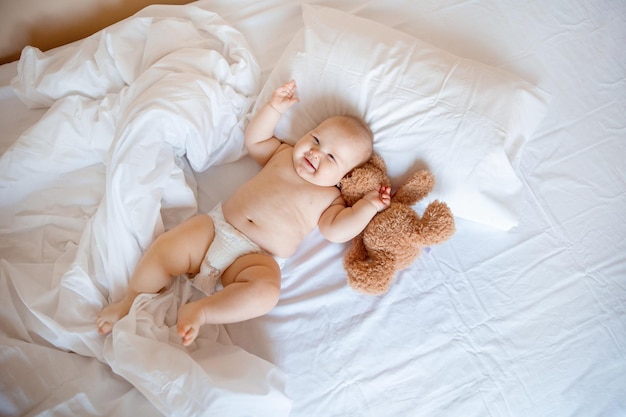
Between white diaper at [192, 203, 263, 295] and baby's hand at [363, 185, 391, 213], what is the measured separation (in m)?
0.37

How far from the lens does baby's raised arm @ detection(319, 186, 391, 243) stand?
1216 mm

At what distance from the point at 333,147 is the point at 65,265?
0.81 meters

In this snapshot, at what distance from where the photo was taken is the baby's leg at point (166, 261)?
A: 1.10 meters

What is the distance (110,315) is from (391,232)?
77cm

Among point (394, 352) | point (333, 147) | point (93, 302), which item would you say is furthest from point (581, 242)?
point (93, 302)

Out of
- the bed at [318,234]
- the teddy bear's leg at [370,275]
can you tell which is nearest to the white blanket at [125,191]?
the bed at [318,234]

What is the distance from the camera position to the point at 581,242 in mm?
1292

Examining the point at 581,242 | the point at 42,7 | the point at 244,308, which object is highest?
the point at 42,7

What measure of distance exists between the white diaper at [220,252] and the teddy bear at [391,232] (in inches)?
12.0

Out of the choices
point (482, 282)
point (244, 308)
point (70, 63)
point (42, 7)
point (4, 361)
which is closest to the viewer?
point (4, 361)

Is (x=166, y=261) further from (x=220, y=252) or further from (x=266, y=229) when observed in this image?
(x=266, y=229)

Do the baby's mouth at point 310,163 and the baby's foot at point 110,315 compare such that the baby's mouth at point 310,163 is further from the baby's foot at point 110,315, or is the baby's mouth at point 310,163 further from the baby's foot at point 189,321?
the baby's foot at point 110,315

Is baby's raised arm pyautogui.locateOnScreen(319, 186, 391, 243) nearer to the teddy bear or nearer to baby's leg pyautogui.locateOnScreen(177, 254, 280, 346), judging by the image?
the teddy bear

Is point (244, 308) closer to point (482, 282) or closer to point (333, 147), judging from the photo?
point (333, 147)
